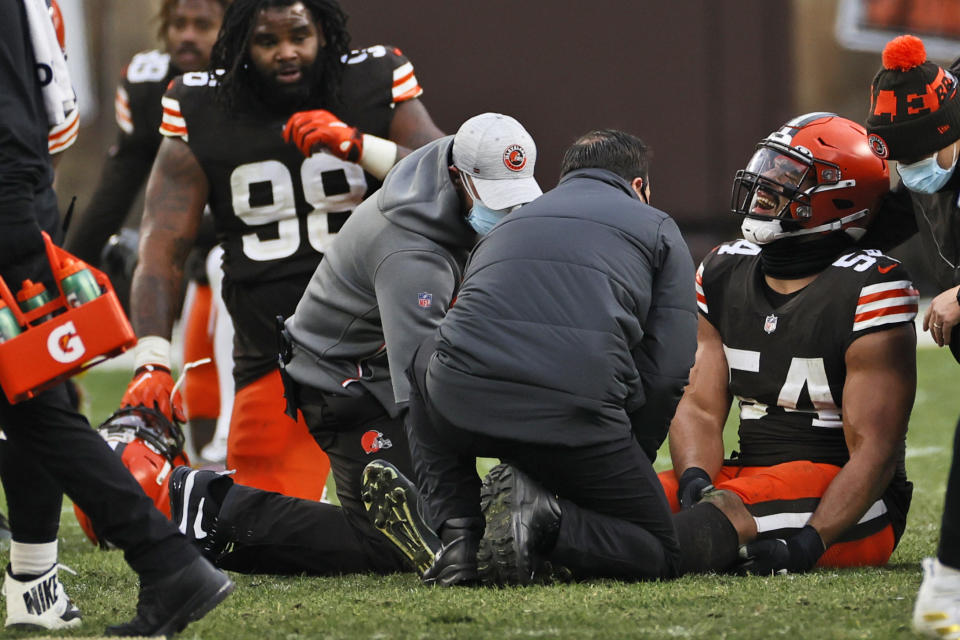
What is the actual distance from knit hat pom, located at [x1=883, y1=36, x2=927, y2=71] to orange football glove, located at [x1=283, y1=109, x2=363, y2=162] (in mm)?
1663

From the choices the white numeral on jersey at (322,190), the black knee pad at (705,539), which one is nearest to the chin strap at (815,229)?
the black knee pad at (705,539)

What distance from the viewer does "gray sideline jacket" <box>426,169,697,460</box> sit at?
3.36 metres

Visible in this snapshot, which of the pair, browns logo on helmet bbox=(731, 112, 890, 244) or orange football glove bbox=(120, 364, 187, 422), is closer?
browns logo on helmet bbox=(731, 112, 890, 244)

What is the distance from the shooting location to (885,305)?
3.75 meters

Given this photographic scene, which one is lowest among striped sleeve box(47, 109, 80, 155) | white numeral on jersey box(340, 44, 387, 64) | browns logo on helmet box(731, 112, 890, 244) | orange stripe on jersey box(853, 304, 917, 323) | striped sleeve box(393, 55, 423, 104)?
orange stripe on jersey box(853, 304, 917, 323)

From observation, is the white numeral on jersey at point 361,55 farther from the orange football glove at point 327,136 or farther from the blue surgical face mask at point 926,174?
the blue surgical face mask at point 926,174

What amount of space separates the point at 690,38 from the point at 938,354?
10.1ft

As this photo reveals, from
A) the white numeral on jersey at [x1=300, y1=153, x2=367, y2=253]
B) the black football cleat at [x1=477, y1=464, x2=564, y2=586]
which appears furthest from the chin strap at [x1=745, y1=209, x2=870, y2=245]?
the white numeral on jersey at [x1=300, y1=153, x2=367, y2=253]

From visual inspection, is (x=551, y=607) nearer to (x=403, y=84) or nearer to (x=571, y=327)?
(x=571, y=327)

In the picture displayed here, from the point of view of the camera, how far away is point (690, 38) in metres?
11.1

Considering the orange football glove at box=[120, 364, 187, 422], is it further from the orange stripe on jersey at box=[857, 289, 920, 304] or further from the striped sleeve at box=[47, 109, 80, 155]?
the orange stripe on jersey at box=[857, 289, 920, 304]

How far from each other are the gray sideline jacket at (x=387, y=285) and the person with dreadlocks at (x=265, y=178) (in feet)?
2.26

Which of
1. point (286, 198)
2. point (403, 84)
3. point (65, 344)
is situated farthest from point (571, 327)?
point (403, 84)

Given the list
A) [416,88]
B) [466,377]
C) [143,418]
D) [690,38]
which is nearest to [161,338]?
[143,418]
